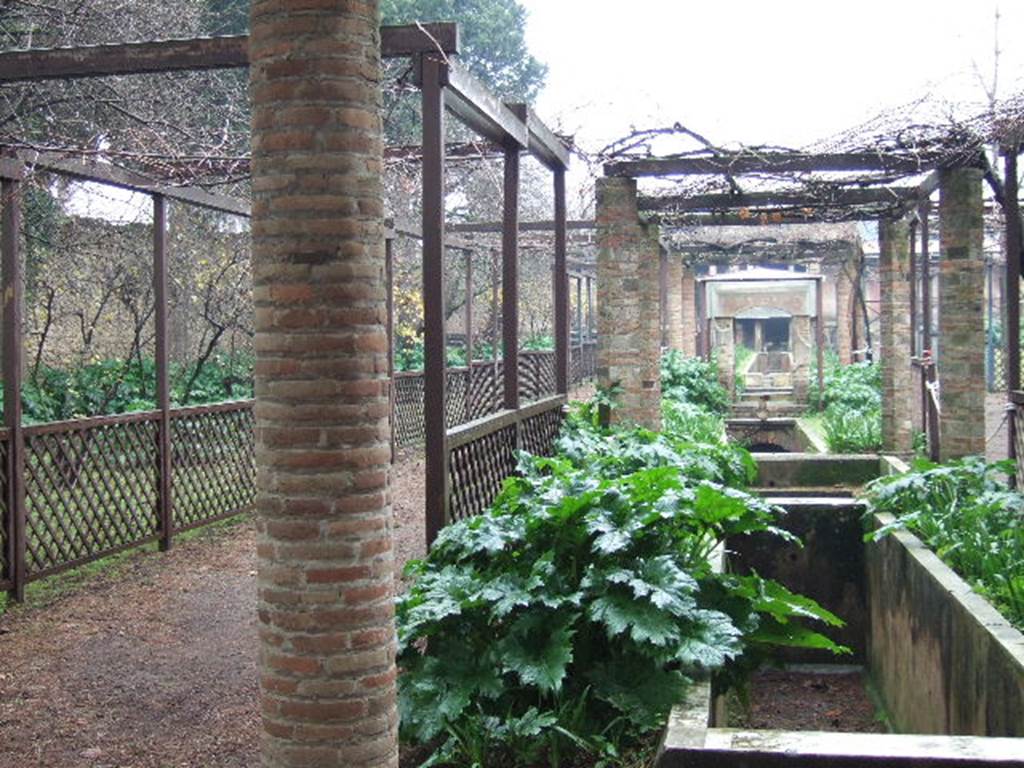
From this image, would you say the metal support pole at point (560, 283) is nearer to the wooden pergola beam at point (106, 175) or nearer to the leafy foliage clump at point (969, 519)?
the leafy foliage clump at point (969, 519)

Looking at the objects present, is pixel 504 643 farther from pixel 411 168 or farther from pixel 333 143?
pixel 411 168

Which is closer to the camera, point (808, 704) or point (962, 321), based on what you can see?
point (808, 704)

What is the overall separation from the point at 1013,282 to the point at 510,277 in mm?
3827

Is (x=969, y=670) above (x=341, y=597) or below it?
below

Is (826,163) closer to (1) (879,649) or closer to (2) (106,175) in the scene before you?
(1) (879,649)

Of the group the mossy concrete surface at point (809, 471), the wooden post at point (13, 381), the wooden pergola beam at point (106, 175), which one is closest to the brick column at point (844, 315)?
the mossy concrete surface at point (809, 471)

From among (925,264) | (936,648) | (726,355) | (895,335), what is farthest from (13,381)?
(726,355)

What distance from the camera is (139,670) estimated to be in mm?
6461

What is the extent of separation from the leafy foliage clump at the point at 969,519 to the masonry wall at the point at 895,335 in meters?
5.89

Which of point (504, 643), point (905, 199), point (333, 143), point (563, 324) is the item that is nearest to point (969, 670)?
point (504, 643)

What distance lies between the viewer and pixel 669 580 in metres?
4.65

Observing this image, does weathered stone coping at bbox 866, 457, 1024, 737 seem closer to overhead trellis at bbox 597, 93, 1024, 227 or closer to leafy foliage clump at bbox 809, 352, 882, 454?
overhead trellis at bbox 597, 93, 1024, 227

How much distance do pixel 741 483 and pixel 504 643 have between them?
4815mm

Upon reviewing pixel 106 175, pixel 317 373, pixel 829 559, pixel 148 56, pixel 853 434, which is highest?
pixel 148 56
